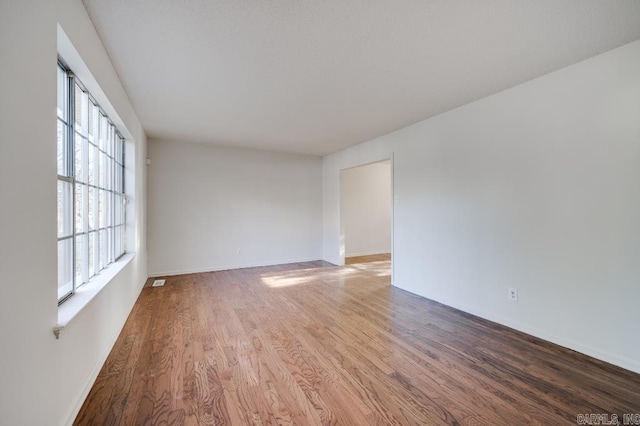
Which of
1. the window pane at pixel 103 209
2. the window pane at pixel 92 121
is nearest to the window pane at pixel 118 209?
the window pane at pixel 103 209

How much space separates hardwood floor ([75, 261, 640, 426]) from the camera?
165cm

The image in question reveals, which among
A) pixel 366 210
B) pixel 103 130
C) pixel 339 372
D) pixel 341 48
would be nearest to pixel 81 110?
pixel 103 130

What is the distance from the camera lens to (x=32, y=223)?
1.17 m

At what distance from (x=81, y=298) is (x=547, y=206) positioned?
3794 mm

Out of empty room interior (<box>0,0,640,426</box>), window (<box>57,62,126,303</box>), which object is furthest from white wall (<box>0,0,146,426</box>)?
window (<box>57,62,126,303</box>)

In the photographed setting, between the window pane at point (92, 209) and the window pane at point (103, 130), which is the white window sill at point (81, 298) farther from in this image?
the window pane at point (103, 130)

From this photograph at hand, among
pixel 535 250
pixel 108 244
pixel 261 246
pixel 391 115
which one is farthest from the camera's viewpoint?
pixel 261 246

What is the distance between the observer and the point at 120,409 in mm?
1671

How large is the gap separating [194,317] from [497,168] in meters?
3.68

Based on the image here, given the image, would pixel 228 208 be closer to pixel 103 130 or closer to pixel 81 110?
pixel 103 130

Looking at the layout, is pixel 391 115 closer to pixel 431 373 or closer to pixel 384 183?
pixel 431 373

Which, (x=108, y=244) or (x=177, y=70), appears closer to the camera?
(x=177, y=70)

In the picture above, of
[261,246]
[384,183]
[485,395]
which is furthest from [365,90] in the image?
[384,183]

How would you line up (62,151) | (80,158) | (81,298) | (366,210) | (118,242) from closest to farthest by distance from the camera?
(62,151)
(81,298)
(80,158)
(118,242)
(366,210)
